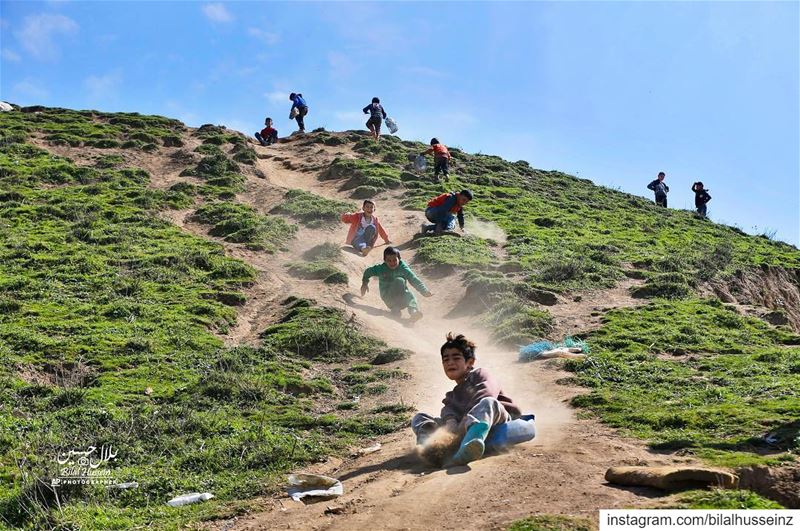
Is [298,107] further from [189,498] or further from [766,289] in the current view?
[189,498]

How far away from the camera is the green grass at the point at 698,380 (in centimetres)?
681

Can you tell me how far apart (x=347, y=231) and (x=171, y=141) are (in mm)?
12938

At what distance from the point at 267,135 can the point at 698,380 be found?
1142 inches

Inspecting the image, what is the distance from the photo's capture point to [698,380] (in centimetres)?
980

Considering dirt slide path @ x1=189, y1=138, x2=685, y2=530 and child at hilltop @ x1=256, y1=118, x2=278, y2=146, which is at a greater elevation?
child at hilltop @ x1=256, y1=118, x2=278, y2=146

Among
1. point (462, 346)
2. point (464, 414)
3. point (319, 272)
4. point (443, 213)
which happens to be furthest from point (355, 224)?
point (464, 414)

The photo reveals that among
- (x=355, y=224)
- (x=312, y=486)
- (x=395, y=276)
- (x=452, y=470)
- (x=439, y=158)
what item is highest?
(x=439, y=158)

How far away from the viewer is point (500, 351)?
12414mm

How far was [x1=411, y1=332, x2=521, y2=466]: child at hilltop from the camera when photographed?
657 centimetres

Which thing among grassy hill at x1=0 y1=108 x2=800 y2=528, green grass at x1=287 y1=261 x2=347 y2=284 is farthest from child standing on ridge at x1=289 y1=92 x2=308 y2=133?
green grass at x1=287 y1=261 x2=347 y2=284

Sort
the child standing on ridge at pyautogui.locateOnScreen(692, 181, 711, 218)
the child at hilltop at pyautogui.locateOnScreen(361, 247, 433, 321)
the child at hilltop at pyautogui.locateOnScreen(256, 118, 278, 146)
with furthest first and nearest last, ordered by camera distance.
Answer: the child at hilltop at pyautogui.locateOnScreen(256, 118, 278, 146)
the child standing on ridge at pyautogui.locateOnScreen(692, 181, 711, 218)
the child at hilltop at pyautogui.locateOnScreen(361, 247, 433, 321)

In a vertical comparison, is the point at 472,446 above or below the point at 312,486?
above

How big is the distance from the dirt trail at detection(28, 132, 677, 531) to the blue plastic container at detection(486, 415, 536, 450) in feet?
0.35

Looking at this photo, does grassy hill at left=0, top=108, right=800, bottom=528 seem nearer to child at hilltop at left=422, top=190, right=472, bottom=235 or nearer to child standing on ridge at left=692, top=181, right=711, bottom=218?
child at hilltop at left=422, top=190, right=472, bottom=235
